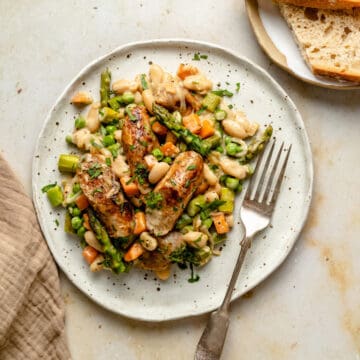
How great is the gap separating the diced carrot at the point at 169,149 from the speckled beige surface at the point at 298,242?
831 millimetres

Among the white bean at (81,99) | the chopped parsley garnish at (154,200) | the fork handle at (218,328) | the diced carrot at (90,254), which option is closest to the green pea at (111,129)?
the white bean at (81,99)

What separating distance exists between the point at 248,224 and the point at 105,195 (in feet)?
2.92

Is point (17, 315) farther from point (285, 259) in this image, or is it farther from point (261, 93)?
point (261, 93)

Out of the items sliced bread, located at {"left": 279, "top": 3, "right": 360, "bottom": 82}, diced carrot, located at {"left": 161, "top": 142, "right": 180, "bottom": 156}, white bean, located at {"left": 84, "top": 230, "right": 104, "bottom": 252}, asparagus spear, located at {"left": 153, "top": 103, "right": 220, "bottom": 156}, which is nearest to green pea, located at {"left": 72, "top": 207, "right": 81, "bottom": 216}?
white bean, located at {"left": 84, "top": 230, "right": 104, "bottom": 252}

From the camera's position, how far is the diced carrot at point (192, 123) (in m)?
3.54

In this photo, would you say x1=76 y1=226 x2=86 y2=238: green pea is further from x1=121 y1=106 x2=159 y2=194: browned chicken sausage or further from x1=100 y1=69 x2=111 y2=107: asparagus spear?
x1=100 y1=69 x2=111 y2=107: asparagus spear

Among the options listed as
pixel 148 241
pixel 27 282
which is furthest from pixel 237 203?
pixel 27 282

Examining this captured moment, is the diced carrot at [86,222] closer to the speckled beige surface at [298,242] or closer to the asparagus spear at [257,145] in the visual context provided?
the speckled beige surface at [298,242]

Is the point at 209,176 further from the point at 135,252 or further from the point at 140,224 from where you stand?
the point at 135,252

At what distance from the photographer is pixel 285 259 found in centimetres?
373

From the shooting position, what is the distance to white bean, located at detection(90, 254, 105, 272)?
11.8 feet

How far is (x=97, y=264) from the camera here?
359 cm

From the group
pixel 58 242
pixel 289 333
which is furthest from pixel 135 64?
pixel 289 333

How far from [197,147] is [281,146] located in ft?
1.72
